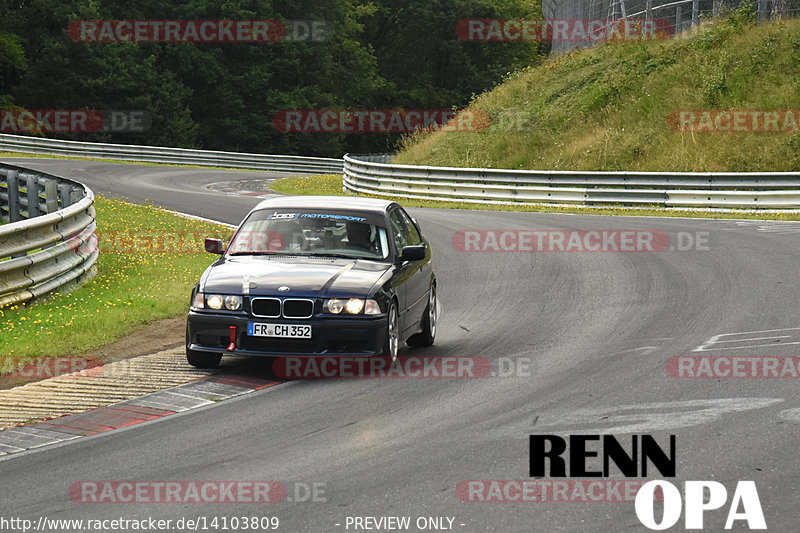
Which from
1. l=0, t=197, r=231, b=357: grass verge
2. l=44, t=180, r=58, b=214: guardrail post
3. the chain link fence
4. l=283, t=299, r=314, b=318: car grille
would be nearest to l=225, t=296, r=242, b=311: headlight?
l=283, t=299, r=314, b=318: car grille

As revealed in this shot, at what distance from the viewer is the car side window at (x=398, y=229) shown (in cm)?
1075

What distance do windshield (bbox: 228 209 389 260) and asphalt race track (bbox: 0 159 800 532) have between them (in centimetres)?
127

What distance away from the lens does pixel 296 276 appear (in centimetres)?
948

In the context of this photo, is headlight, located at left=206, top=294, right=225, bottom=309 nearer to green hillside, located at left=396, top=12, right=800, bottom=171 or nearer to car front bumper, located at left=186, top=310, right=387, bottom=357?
car front bumper, located at left=186, top=310, right=387, bottom=357

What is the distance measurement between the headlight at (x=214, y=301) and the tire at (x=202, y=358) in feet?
1.01

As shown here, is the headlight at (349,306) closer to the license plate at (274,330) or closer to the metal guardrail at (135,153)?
the license plate at (274,330)

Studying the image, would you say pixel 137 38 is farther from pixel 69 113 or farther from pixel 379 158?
pixel 379 158

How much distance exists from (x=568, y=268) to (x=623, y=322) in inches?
174

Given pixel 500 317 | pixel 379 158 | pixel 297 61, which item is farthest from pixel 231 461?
pixel 297 61

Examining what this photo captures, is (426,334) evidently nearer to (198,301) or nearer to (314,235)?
(314,235)

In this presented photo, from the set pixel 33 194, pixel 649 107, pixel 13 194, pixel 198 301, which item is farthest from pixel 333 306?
pixel 649 107

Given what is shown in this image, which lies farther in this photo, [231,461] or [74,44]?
[74,44]

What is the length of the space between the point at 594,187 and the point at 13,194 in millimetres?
13791

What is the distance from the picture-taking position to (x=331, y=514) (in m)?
5.63
